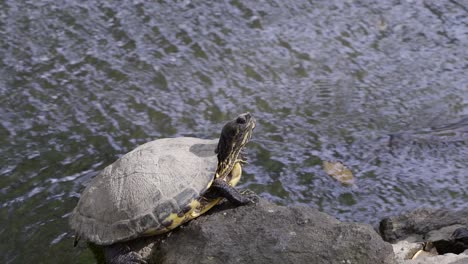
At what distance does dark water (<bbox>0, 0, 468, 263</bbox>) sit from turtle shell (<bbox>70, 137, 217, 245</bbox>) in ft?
2.03

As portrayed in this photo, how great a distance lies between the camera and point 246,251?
3721mm

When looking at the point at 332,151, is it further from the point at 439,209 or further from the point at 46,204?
the point at 46,204

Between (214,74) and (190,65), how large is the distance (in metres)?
0.30

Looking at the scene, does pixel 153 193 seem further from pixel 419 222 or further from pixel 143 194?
pixel 419 222

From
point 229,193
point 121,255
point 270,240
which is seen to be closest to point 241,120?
point 229,193

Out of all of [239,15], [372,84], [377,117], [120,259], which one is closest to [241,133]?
[120,259]

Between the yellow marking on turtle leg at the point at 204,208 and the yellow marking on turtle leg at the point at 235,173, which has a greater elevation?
the yellow marking on turtle leg at the point at 204,208

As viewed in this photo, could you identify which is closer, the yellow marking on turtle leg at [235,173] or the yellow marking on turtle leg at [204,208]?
the yellow marking on turtle leg at [204,208]

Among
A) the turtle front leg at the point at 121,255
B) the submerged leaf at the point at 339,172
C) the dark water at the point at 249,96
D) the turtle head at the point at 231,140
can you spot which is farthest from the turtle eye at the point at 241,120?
the submerged leaf at the point at 339,172

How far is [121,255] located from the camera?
157 inches

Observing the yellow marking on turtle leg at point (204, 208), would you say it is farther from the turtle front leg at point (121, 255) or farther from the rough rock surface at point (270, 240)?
the turtle front leg at point (121, 255)

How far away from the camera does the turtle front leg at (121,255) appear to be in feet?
13.0

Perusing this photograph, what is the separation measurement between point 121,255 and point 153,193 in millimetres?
415

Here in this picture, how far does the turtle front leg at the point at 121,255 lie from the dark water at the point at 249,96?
55 cm
